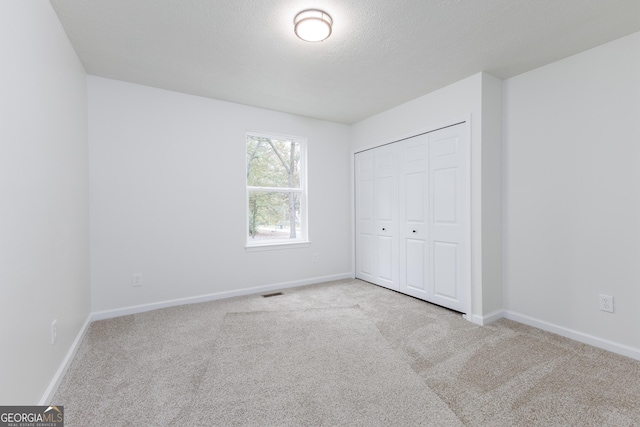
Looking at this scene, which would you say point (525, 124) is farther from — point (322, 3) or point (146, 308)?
point (146, 308)

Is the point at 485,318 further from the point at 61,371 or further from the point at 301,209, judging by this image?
the point at 61,371

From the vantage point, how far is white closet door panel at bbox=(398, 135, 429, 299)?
135 inches

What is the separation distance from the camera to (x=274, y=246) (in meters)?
3.97

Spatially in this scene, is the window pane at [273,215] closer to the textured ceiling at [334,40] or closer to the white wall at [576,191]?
the textured ceiling at [334,40]

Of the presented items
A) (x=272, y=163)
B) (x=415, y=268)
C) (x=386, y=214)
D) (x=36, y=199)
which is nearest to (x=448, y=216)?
(x=415, y=268)

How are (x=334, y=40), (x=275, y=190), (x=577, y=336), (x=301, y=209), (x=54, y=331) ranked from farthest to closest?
1. (x=301, y=209)
2. (x=275, y=190)
3. (x=577, y=336)
4. (x=334, y=40)
5. (x=54, y=331)

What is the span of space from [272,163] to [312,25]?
224 centimetres

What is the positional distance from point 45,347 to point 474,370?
2.66m

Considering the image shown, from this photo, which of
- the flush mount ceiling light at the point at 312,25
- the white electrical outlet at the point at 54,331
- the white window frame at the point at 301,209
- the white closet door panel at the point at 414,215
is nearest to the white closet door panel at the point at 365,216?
the white closet door panel at the point at 414,215

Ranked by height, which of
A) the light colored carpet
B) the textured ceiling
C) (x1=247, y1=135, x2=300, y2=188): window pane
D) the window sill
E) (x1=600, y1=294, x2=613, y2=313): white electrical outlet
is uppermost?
the textured ceiling

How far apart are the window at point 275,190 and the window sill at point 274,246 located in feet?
0.07

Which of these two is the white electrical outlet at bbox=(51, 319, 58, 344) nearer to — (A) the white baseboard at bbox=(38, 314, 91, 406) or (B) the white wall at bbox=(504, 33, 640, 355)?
(A) the white baseboard at bbox=(38, 314, 91, 406)

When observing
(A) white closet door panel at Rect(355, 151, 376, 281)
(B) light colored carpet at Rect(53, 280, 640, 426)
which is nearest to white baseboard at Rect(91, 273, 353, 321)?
(B) light colored carpet at Rect(53, 280, 640, 426)

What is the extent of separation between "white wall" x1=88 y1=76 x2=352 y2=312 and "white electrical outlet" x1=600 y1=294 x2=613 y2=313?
123 inches
